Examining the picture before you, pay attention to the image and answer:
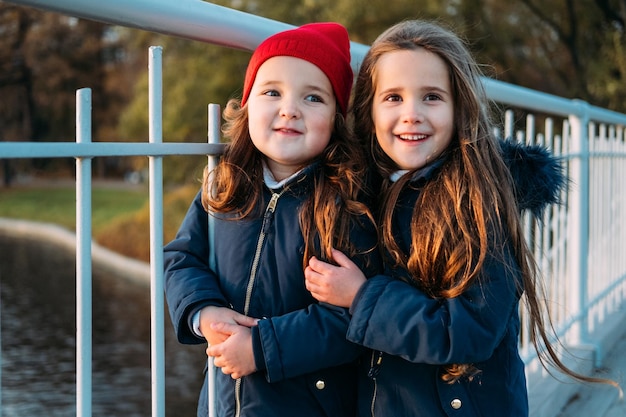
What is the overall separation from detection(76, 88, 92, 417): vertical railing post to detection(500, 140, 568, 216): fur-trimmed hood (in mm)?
985

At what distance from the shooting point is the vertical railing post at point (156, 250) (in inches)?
58.9

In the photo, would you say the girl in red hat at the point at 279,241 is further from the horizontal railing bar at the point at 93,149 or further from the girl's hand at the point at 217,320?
the horizontal railing bar at the point at 93,149

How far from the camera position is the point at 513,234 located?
1.69 meters

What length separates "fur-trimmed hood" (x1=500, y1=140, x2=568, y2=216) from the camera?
187 centimetres

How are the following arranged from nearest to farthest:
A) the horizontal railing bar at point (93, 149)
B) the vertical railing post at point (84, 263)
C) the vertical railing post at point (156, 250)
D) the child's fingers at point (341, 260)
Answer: the horizontal railing bar at point (93, 149) < the vertical railing post at point (84, 263) < the vertical railing post at point (156, 250) < the child's fingers at point (341, 260)

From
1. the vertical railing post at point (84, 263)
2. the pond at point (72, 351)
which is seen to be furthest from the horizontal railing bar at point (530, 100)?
the pond at point (72, 351)

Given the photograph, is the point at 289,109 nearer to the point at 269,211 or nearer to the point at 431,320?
the point at 269,211

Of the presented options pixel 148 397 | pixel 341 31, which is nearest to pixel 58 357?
pixel 148 397

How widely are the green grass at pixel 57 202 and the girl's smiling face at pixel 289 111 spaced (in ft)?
84.2

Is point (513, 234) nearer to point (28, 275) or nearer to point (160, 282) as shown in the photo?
point (160, 282)

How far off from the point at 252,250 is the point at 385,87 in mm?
474

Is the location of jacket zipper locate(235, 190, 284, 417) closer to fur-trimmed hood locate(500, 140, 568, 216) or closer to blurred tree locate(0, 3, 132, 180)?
fur-trimmed hood locate(500, 140, 568, 216)

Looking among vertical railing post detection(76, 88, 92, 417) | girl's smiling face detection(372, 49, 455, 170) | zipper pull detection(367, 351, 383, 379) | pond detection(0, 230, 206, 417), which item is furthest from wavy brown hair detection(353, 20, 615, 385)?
pond detection(0, 230, 206, 417)

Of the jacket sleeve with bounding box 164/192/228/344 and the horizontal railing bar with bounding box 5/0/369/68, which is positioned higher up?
the horizontal railing bar with bounding box 5/0/369/68
